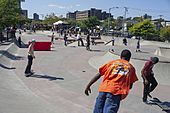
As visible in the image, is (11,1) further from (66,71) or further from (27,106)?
(27,106)

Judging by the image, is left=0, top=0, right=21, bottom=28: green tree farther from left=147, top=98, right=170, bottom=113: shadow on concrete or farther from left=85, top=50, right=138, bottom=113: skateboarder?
left=85, top=50, right=138, bottom=113: skateboarder

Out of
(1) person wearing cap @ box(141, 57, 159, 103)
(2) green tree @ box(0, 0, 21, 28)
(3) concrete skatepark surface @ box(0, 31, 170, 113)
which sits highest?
(2) green tree @ box(0, 0, 21, 28)

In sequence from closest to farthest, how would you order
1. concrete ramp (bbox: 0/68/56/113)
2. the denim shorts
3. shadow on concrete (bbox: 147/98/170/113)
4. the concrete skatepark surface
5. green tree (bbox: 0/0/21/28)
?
the denim shorts → concrete ramp (bbox: 0/68/56/113) → the concrete skatepark surface → shadow on concrete (bbox: 147/98/170/113) → green tree (bbox: 0/0/21/28)

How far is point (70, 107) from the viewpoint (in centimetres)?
907

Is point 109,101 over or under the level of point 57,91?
over

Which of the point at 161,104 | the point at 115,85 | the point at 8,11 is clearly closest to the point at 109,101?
the point at 115,85

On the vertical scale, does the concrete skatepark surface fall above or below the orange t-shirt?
below

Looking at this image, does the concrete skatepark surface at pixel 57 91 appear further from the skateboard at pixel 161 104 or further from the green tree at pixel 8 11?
the green tree at pixel 8 11

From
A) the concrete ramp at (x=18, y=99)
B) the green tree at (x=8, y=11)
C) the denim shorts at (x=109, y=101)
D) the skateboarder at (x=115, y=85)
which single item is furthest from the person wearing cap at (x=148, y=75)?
the green tree at (x=8, y=11)

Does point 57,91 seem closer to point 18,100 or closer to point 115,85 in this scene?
point 18,100

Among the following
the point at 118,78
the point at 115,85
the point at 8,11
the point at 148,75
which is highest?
the point at 8,11

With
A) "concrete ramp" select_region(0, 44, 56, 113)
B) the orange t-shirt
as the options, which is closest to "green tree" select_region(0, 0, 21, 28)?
"concrete ramp" select_region(0, 44, 56, 113)

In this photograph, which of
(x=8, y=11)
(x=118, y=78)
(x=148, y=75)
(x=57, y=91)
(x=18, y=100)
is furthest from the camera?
(x=8, y=11)

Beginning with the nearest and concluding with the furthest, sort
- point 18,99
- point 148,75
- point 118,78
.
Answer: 1. point 118,78
2. point 148,75
3. point 18,99
